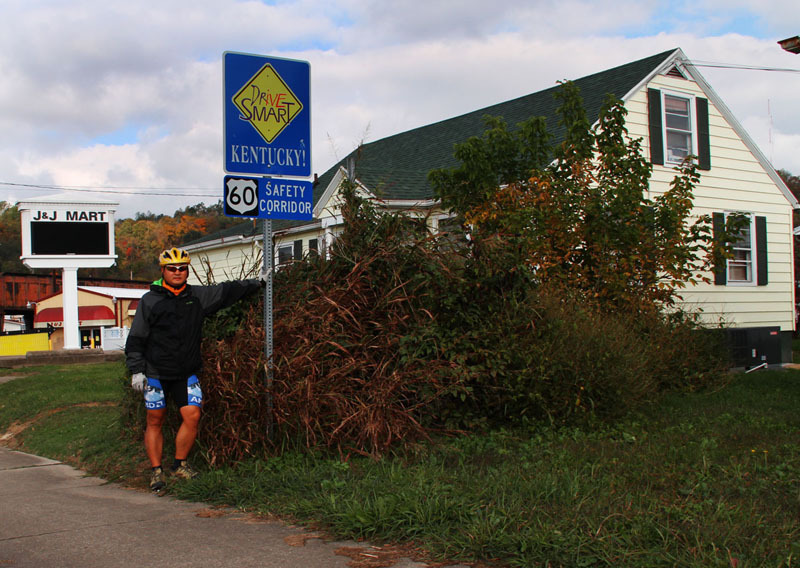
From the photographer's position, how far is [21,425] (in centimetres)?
1030

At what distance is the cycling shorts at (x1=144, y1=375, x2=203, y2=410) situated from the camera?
6.39 meters

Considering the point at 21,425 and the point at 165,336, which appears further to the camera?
the point at 21,425

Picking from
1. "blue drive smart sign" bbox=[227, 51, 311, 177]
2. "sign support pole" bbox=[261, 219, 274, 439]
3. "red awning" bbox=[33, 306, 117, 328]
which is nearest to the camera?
"sign support pole" bbox=[261, 219, 274, 439]

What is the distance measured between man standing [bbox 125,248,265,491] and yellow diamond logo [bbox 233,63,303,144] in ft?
4.70

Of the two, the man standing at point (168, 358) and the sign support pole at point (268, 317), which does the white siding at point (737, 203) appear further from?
the man standing at point (168, 358)

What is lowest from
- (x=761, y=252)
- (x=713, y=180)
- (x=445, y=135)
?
(x=761, y=252)

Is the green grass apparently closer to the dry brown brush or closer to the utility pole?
the dry brown brush

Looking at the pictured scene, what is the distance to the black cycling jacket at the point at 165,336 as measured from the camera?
6402 mm

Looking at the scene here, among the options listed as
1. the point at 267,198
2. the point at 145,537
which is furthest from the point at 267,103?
the point at 145,537

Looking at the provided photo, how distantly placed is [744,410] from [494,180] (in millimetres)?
5018

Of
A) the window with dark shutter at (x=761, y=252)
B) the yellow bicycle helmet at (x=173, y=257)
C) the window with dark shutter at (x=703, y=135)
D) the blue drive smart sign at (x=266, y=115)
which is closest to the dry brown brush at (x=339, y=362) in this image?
the yellow bicycle helmet at (x=173, y=257)

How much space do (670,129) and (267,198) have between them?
510 inches

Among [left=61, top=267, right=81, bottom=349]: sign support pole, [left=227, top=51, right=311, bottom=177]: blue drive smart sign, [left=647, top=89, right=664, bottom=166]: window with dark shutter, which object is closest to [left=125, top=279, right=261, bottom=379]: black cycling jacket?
[left=227, top=51, right=311, bottom=177]: blue drive smart sign

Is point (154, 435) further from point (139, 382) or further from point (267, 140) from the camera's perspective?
point (267, 140)
